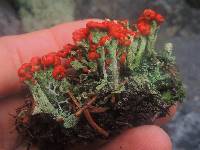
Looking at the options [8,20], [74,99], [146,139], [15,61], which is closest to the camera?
[146,139]

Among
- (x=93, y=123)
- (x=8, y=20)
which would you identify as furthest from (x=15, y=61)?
(x=8, y=20)

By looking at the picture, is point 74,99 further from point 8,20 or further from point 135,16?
point 135,16

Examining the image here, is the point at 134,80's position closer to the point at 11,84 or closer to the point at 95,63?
the point at 95,63

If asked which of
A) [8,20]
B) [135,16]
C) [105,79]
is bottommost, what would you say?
[135,16]

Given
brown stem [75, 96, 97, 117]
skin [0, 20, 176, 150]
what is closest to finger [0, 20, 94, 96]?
skin [0, 20, 176, 150]

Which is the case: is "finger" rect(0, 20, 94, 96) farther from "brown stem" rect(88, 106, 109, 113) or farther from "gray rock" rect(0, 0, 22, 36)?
"gray rock" rect(0, 0, 22, 36)

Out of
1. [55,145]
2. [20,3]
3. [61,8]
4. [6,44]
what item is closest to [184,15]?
[61,8]
